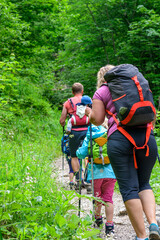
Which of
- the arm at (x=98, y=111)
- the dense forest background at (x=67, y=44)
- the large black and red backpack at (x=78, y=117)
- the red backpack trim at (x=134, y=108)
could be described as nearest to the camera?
the red backpack trim at (x=134, y=108)

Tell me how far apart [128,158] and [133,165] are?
0.09 metres

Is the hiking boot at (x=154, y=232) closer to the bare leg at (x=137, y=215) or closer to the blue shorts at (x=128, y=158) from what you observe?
the bare leg at (x=137, y=215)

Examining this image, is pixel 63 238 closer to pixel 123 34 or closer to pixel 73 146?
→ pixel 73 146

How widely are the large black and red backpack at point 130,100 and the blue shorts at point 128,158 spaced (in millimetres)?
52

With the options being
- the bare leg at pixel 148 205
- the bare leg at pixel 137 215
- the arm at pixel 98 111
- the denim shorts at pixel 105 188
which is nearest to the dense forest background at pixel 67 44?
the denim shorts at pixel 105 188

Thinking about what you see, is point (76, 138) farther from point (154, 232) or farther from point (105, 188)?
point (154, 232)

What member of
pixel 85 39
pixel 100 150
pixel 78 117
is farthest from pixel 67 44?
pixel 100 150

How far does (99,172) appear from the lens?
12.8 feet

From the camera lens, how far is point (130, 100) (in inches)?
109

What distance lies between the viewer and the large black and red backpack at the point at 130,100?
2.74 metres

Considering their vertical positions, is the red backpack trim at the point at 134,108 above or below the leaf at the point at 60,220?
above

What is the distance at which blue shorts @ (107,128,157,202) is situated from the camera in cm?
285

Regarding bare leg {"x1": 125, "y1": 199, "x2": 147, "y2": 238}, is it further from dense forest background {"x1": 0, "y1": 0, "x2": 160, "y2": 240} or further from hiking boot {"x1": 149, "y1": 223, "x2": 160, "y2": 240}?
dense forest background {"x1": 0, "y1": 0, "x2": 160, "y2": 240}

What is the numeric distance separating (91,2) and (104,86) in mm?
11368
